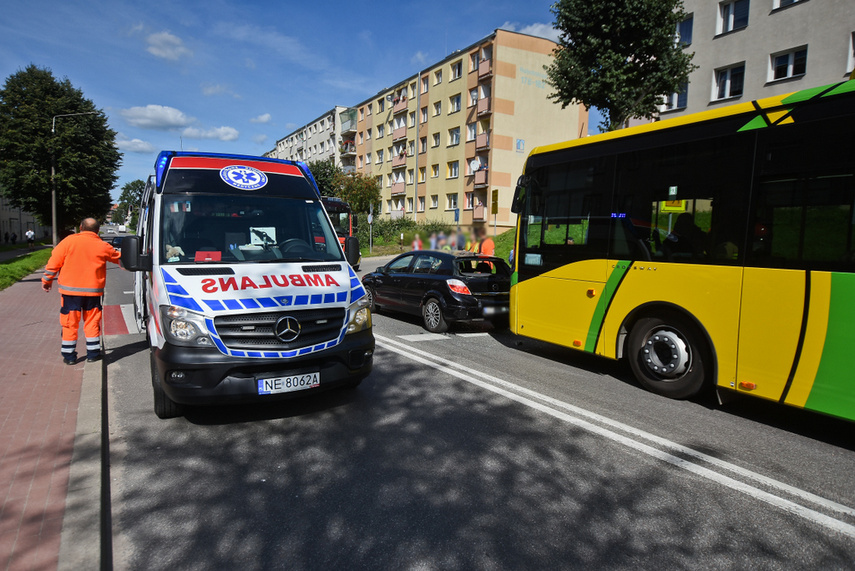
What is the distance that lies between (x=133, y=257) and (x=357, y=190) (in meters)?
41.8

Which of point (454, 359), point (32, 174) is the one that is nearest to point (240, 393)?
point (454, 359)

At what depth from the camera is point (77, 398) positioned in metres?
5.19

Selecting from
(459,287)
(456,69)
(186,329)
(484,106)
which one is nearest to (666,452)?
(186,329)

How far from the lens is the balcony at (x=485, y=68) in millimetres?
37062

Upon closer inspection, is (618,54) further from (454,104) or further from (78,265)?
(454,104)

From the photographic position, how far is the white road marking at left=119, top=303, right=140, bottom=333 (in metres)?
9.44

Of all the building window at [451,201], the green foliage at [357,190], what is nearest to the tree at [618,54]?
the building window at [451,201]

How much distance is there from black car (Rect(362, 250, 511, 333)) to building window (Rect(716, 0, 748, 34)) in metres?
21.5

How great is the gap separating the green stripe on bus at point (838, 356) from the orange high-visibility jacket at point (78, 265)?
24.2 ft

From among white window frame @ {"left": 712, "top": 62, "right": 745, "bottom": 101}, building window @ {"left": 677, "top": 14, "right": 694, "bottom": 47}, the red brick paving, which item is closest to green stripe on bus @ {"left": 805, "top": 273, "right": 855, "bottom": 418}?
the red brick paving

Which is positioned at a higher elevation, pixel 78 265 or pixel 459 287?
pixel 78 265

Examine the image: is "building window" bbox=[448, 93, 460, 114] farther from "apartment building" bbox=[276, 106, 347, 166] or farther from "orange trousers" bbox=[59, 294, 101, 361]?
"orange trousers" bbox=[59, 294, 101, 361]

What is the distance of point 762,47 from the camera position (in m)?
22.4

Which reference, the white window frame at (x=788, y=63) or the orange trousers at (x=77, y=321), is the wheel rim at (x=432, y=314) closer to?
the orange trousers at (x=77, y=321)
